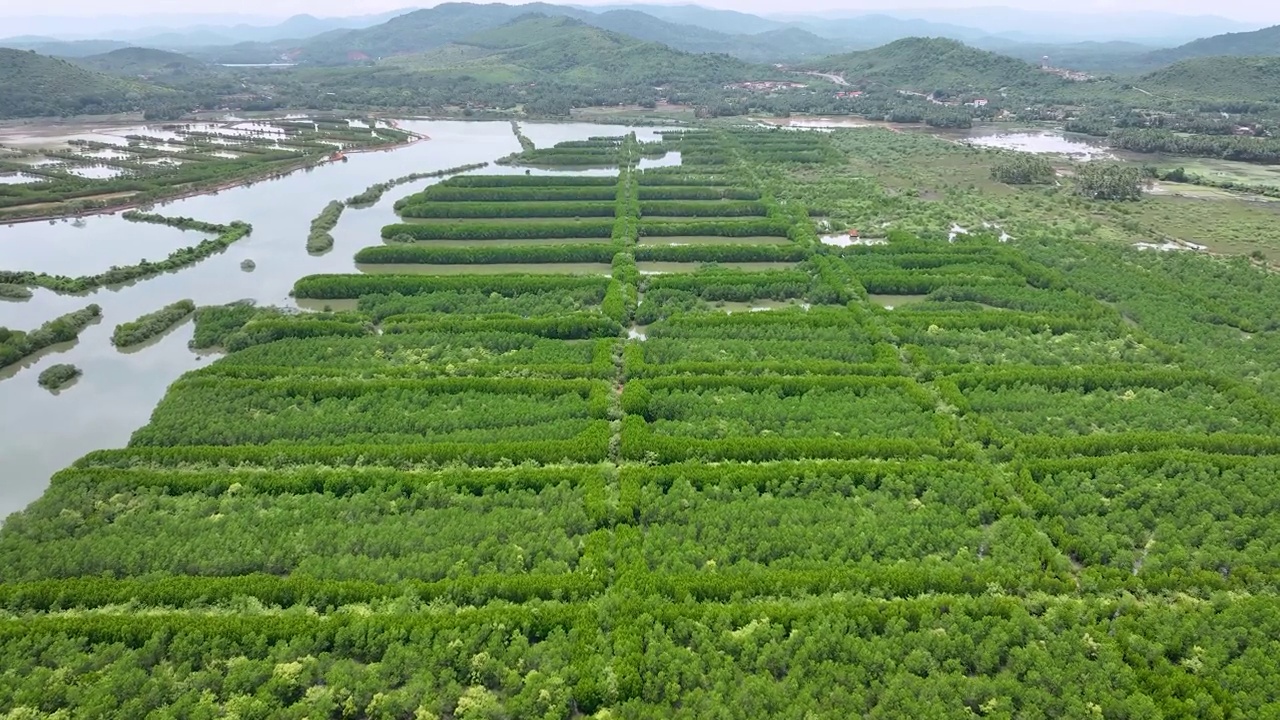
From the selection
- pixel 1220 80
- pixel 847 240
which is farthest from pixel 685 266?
pixel 1220 80

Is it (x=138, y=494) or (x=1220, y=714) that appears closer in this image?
(x=1220, y=714)

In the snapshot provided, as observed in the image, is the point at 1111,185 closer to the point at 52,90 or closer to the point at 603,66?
the point at 603,66

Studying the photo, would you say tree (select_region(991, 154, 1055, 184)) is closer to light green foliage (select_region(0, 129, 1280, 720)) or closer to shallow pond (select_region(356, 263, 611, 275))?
light green foliage (select_region(0, 129, 1280, 720))

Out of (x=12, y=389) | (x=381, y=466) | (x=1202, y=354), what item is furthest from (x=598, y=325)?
(x=1202, y=354)

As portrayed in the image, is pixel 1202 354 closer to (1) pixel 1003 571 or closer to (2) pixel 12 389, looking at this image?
(1) pixel 1003 571

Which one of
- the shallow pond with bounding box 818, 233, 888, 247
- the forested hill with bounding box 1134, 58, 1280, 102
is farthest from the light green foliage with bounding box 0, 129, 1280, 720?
the forested hill with bounding box 1134, 58, 1280, 102

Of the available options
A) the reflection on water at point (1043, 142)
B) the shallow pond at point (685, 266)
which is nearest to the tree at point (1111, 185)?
the reflection on water at point (1043, 142)

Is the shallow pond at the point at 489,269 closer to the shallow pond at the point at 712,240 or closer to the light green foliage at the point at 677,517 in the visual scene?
the light green foliage at the point at 677,517
